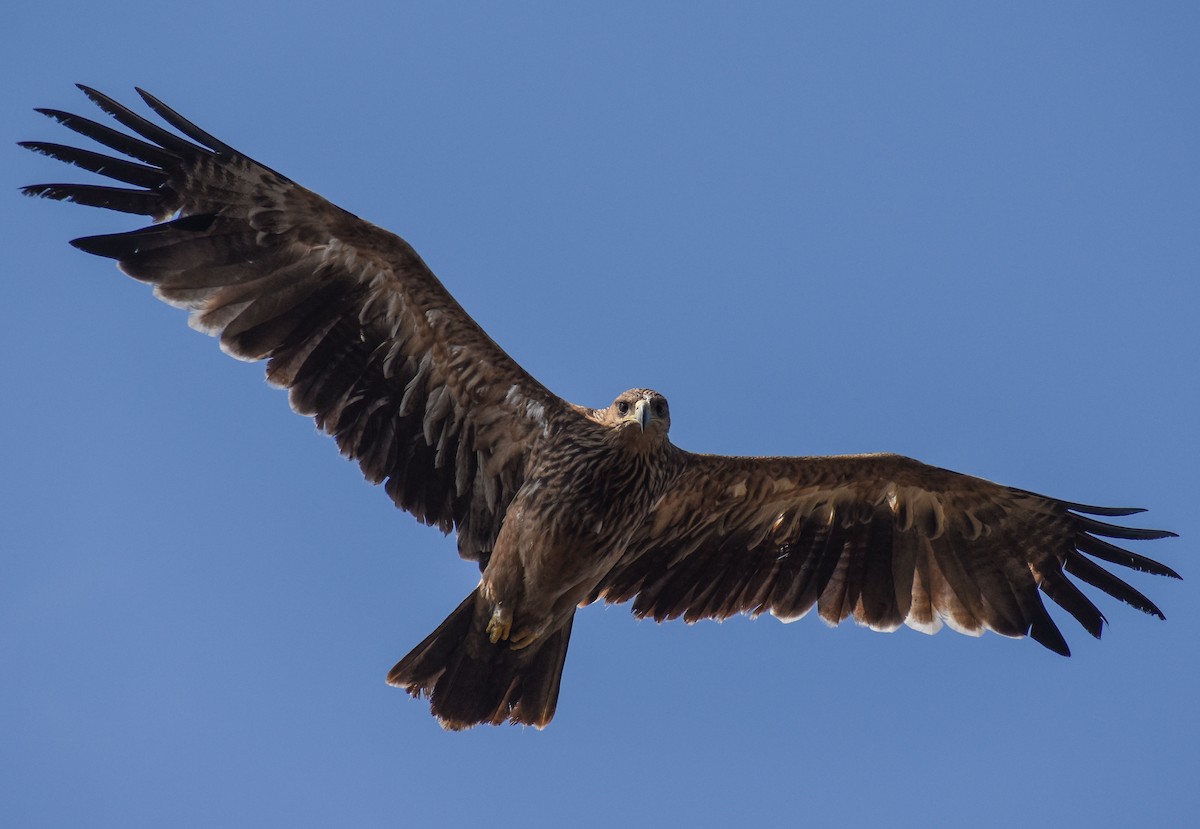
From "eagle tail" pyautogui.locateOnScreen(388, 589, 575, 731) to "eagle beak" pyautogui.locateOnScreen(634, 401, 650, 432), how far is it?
1567mm

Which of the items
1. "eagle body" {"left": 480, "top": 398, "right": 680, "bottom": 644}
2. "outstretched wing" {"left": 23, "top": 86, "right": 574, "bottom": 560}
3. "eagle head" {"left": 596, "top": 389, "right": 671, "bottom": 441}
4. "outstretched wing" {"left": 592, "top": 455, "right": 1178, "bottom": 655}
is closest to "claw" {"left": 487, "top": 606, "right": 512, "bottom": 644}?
"eagle body" {"left": 480, "top": 398, "right": 680, "bottom": 644}

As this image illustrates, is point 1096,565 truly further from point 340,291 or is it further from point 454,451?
point 340,291

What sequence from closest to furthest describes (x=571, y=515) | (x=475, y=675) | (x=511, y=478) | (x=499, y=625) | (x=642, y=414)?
1. (x=642, y=414)
2. (x=571, y=515)
3. (x=499, y=625)
4. (x=475, y=675)
5. (x=511, y=478)

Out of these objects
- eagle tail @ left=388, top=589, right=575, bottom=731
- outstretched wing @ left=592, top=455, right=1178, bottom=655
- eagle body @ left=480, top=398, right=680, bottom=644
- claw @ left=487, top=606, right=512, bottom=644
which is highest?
outstretched wing @ left=592, top=455, right=1178, bottom=655

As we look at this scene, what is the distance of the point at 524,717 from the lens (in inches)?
417

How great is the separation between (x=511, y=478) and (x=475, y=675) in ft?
4.27

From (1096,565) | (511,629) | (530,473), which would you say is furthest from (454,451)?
(1096,565)

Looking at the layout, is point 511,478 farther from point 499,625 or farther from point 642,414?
point 642,414

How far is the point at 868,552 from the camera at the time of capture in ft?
38.0

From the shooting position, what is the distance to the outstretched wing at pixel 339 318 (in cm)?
1012

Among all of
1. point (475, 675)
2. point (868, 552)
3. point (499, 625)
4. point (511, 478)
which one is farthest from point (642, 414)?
point (868, 552)

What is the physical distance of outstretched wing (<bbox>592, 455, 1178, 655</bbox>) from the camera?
36.8 ft

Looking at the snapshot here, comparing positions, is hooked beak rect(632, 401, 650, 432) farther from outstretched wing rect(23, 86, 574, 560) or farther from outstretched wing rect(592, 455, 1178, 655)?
outstretched wing rect(592, 455, 1178, 655)

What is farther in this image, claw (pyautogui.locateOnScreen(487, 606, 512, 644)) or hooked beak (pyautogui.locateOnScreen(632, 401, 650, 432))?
claw (pyautogui.locateOnScreen(487, 606, 512, 644))
